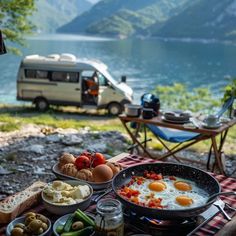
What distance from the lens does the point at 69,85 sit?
14.1 metres

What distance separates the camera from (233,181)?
2.85 metres

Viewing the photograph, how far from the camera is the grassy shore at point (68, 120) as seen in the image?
7986 mm

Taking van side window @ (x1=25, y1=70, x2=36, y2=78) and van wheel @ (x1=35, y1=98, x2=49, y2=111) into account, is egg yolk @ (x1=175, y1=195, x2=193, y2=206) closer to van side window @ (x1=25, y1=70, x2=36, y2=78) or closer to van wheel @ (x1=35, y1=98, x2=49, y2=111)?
van wheel @ (x1=35, y1=98, x2=49, y2=111)

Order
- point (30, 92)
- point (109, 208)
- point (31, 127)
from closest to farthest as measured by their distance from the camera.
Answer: point (109, 208)
point (31, 127)
point (30, 92)

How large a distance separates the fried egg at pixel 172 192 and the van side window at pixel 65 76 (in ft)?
38.6

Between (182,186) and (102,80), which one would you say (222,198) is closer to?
(182,186)

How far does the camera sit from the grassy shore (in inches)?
314

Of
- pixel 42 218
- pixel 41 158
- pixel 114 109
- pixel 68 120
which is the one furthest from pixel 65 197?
pixel 114 109

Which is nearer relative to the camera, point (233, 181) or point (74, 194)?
point (74, 194)

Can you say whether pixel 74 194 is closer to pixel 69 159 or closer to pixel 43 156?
pixel 69 159

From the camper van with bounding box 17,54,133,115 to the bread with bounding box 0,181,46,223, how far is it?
37.5 ft

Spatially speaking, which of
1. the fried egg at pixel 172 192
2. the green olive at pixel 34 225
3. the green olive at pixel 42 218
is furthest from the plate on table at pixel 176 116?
the green olive at pixel 34 225

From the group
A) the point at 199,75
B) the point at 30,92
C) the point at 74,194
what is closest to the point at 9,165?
the point at 74,194

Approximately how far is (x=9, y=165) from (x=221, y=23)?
95808 millimetres
